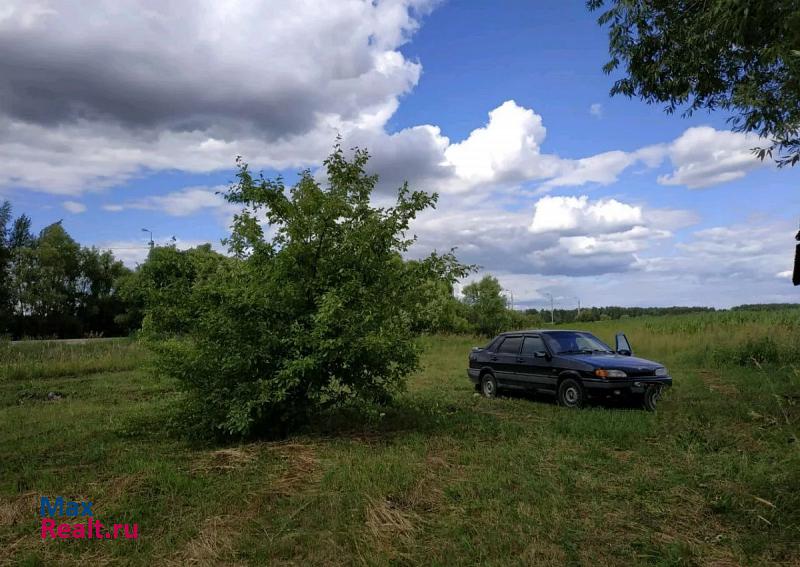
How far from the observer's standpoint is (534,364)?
11.3 m

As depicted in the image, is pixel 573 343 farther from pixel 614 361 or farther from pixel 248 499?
pixel 248 499

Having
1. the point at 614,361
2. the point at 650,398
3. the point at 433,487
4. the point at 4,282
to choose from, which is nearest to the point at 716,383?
the point at 650,398

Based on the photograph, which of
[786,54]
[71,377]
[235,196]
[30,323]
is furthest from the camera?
Answer: [30,323]

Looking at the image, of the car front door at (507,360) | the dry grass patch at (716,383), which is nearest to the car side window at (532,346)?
the car front door at (507,360)

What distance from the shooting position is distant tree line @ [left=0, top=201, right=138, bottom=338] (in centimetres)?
4975

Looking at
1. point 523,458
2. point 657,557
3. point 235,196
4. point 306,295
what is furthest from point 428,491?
point 235,196

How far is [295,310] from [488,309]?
43673 mm

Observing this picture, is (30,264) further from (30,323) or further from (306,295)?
(306,295)

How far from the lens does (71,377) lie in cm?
1744

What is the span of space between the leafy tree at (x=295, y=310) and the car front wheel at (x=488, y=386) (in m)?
4.58

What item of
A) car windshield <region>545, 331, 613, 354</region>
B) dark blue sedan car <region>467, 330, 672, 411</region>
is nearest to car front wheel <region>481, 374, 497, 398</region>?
dark blue sedan car <region>467, 330, 672, 411</region>

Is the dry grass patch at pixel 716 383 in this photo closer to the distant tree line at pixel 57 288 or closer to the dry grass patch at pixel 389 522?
the dry grass patch at pixel 389 522

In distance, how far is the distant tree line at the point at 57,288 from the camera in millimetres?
49750

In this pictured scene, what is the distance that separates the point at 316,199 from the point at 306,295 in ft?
4.42
